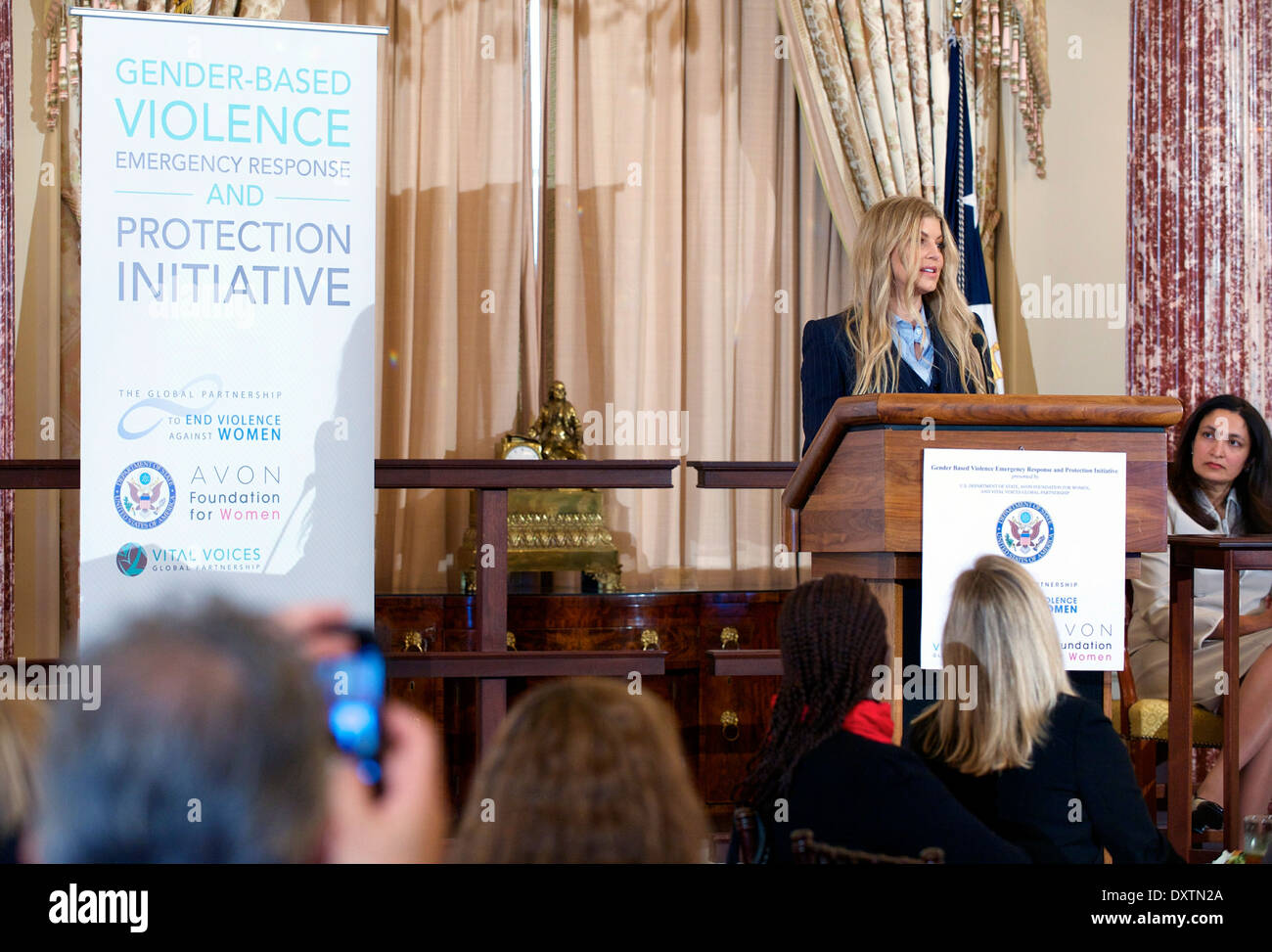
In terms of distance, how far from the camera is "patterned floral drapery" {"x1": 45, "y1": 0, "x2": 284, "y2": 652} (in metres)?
4.41

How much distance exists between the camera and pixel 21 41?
183 inches

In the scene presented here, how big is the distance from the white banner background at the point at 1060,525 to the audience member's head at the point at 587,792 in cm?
115

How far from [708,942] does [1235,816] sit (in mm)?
1833

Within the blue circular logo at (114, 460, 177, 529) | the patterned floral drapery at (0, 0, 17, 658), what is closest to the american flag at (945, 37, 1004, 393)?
the blue circular logo at (114, 460, 177, 529)

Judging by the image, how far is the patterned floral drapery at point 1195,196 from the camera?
5328 mm

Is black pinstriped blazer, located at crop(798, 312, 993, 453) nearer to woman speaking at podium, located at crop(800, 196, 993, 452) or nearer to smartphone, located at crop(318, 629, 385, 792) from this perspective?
woman speaking at podium, located at crop(800, 196, 993, 452)

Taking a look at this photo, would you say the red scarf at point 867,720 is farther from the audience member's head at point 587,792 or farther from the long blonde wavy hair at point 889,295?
the long blonde wavy hair at point 889,295

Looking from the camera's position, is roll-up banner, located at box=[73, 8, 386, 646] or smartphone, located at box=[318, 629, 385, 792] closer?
smartphone, located at box=[318, 629, 385, 792]

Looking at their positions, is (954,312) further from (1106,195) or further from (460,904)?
(1106,195)

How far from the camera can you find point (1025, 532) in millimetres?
2330

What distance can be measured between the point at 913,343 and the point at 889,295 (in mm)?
150

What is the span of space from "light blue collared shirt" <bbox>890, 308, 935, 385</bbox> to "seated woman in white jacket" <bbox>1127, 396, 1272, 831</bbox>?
1148 millimetres

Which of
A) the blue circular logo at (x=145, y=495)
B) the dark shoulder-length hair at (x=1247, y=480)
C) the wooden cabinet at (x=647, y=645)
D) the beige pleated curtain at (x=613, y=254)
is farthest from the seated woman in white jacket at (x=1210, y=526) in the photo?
the blue circular logo at (x=145, y=495)

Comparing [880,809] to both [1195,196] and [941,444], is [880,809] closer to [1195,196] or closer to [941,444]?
[941,444]
